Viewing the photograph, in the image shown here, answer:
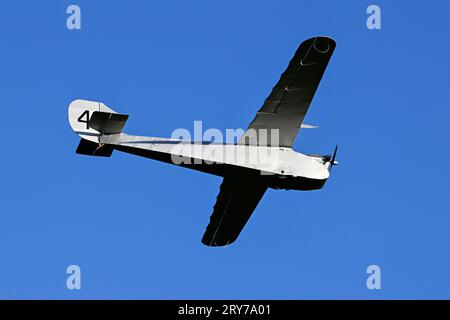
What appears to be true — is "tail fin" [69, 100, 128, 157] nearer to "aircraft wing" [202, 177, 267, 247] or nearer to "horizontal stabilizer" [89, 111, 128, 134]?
"horizontal stabilizer" [89, 111, 128, 134]

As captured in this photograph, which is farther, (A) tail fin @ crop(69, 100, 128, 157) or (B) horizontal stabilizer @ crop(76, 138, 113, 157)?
(B) horizontal stabilizer @ crop(76, 138, 113, 157)

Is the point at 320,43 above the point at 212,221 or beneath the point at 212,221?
above

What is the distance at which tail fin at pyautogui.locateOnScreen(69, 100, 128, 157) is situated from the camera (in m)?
26.8

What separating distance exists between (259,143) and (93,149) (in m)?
5.33

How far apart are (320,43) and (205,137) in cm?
475

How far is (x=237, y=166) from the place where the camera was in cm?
2703

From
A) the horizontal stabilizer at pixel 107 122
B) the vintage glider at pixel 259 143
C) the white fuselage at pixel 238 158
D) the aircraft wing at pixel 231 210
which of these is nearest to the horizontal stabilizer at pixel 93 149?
the vintage glider at pixel 259 143

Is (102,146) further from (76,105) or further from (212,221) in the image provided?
(212,221)

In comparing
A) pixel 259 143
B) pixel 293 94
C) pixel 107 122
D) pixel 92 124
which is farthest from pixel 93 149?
pixel 293 94

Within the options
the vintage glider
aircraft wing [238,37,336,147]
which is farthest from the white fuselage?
aircraft wing [238,37,336,147]

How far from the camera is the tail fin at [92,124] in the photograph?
1056 inches

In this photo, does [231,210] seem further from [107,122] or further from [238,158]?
[107,122]
